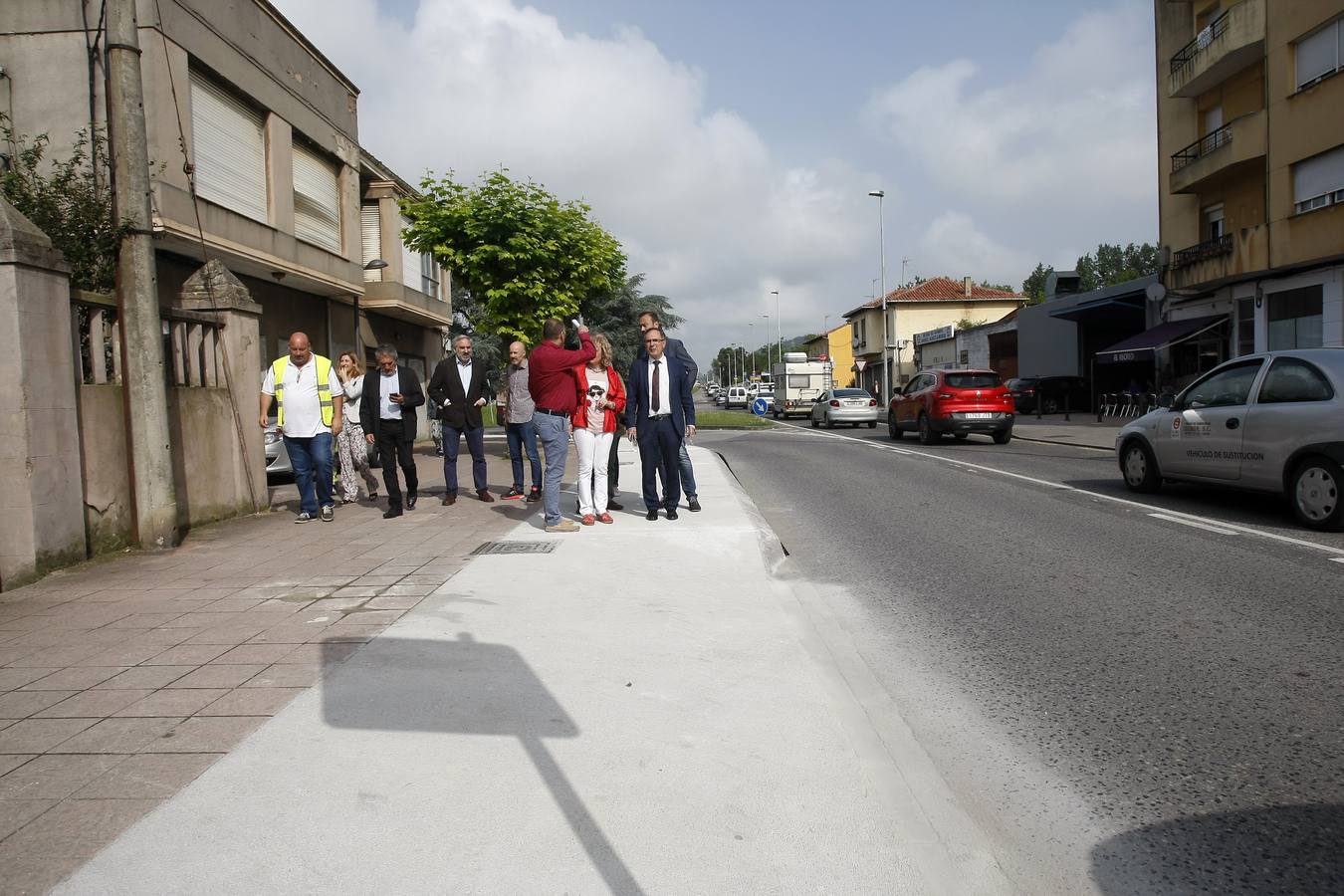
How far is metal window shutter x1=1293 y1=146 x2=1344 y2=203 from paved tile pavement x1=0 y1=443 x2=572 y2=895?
2163 cm

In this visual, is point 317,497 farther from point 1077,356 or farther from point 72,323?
point 1077,356

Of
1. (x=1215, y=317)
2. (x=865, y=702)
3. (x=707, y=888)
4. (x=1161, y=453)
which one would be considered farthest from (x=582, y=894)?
(x=1215, y=317)

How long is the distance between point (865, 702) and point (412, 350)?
24227 mm

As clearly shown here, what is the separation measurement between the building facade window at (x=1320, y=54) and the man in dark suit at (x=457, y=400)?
21.1 m

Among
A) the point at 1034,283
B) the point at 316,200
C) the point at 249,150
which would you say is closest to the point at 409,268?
the point at 316,200

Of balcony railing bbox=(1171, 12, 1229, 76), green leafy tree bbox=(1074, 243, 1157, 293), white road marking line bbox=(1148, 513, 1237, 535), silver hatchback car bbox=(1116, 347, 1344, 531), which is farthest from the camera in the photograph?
green leafy tree bbox=(1074, 243, 1157, 293)

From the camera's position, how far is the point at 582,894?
242 cm

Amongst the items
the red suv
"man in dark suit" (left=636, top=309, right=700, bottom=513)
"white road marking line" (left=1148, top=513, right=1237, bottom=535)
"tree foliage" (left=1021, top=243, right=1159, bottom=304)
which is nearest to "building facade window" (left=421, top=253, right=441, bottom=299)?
the red suv

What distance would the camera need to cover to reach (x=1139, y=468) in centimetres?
1060

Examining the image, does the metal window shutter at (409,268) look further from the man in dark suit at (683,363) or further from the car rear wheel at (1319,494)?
the car rear wheel at (1319,494)

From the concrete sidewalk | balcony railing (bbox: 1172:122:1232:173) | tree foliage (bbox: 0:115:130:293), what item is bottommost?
the concrete sidewalk

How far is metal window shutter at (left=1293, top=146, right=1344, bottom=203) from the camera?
2036 centimetres

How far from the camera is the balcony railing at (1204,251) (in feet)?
79.5

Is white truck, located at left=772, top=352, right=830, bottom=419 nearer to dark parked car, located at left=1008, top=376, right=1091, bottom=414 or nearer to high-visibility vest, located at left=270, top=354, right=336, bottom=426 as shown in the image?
dark parked car, located at left=1008, top=376, right=1091, bottom=414
